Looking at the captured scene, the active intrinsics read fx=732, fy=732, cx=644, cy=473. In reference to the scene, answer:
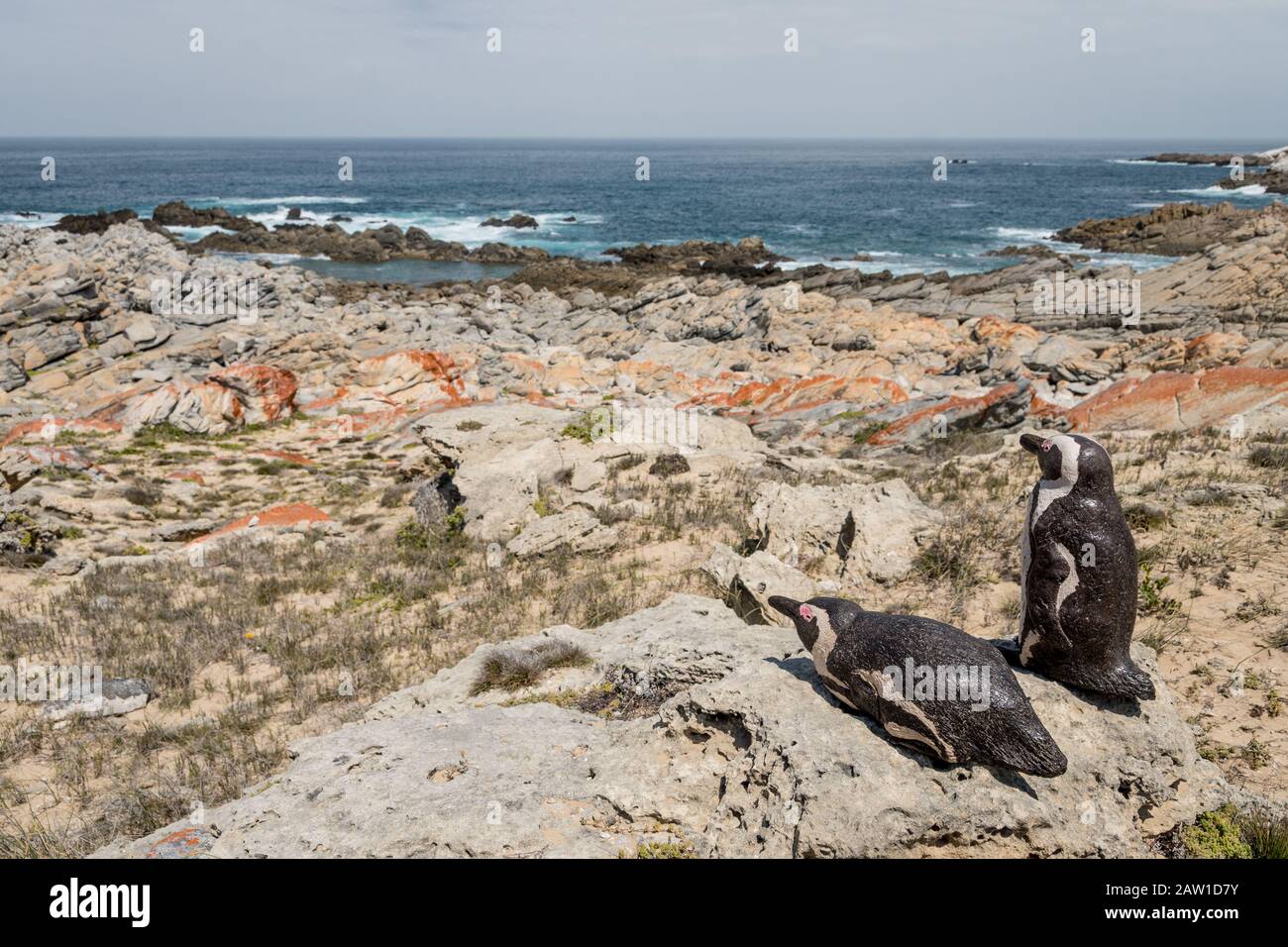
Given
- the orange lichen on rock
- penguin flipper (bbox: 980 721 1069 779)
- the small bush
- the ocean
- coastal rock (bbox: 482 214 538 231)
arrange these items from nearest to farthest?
penguin flipper (bbox: 980 721 1069 779), the small bush, the orange lichen on rock, the ocean, coastal rock (bbox: 482 214 538 231)

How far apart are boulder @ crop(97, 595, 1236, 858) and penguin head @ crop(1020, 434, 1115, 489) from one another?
4.12 feet

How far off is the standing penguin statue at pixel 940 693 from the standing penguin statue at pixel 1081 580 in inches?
20.7

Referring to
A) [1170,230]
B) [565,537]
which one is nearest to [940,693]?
[565,537]

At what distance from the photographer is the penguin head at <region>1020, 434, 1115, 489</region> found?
4434 mm

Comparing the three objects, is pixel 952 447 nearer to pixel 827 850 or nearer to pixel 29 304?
pixel 827 850

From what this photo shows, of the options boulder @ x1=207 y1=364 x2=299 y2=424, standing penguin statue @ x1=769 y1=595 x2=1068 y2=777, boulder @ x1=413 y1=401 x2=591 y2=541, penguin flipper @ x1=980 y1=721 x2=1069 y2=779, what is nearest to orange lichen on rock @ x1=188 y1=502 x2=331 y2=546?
boulder @ x1=413 y1=401 x2=591 y2=541

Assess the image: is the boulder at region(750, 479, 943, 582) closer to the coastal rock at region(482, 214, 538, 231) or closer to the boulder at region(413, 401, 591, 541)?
the boulder at region(413, 401, 591, 541)

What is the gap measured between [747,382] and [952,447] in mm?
12632

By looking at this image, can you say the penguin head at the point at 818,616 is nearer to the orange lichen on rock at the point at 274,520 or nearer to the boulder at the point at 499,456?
the boulder at the point at 499,456

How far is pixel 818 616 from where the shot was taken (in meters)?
4.52

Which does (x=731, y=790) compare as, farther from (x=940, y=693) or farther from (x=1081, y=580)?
(x=1081, y=580)

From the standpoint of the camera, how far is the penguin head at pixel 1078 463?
175 inches

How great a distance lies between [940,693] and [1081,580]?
1287 millimetres

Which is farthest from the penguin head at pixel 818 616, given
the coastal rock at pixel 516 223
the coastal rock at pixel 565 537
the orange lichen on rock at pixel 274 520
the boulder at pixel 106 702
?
the coastal rock at pixel 516 223
